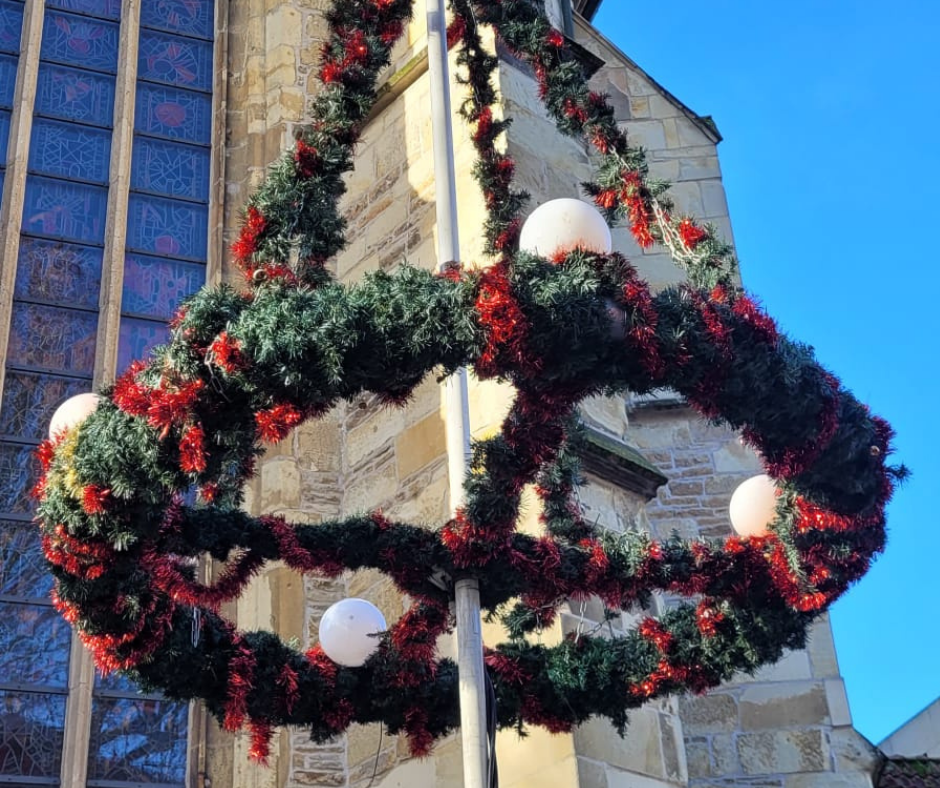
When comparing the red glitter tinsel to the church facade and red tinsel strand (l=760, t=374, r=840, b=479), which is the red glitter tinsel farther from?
the church facade

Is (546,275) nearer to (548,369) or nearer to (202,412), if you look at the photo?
(548,369)

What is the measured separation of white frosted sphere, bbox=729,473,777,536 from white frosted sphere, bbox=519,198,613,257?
3.68 ft

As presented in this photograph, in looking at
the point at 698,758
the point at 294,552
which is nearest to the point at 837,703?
the point at 698,758

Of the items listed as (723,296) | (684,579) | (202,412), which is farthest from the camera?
(684,579)

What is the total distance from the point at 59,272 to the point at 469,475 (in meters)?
4.88

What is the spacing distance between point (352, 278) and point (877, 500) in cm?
462

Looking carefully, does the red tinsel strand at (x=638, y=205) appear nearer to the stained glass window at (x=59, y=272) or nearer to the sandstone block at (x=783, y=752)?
the sandstone block at (x=783, y=752)

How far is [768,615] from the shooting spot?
5641 millimetres

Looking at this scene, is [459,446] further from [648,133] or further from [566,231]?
[648,133]

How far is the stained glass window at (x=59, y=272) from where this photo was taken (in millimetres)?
9289

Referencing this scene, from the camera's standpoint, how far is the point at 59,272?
30.9ft

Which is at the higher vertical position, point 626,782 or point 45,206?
point 45,206

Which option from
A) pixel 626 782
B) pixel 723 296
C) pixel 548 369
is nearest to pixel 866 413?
pixel 723 296

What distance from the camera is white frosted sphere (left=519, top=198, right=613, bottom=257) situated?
491 cm
